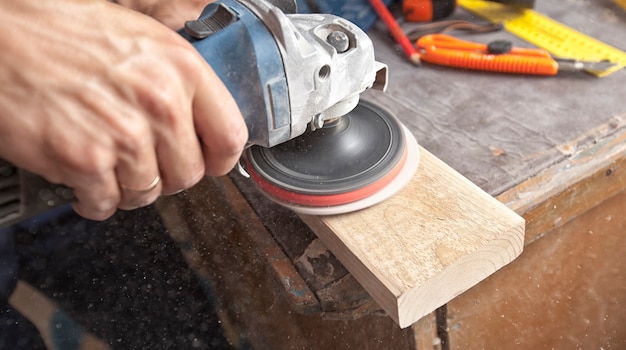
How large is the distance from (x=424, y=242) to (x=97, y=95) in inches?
16.9

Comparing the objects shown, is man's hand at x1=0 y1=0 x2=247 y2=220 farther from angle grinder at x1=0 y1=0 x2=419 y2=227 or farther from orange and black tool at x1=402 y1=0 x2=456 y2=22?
orange and black tool at x1=402 y1=0 x2=456 y2=22

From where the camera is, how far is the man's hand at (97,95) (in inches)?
21.1

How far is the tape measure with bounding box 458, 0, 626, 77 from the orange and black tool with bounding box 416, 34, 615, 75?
55mm

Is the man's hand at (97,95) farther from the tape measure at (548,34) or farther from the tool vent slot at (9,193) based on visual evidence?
the tape measure at (548,34)

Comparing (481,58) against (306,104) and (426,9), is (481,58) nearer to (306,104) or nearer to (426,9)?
(426,9)

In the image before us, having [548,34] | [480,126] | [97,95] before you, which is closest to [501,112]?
[480,126]

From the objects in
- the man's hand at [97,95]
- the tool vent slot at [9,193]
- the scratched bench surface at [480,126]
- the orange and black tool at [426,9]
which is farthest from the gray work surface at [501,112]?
the tool vent slot at [9,193]

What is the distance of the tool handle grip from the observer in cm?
113

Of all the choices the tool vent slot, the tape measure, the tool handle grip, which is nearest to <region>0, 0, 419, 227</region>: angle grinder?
the tool vent slot

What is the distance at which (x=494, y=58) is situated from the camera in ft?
3.76

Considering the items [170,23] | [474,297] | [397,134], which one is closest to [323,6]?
[170,23]

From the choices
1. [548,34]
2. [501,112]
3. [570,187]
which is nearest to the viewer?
[570,187]

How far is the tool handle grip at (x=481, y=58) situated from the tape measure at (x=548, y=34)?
8cm

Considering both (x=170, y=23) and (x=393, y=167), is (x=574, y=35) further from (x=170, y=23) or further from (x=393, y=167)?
(x=170, y=23)
